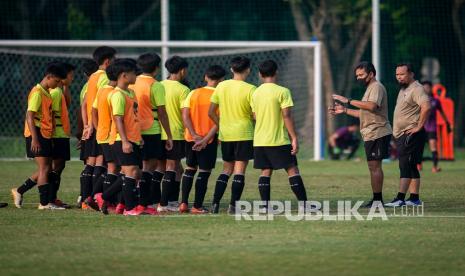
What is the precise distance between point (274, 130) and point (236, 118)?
52cm

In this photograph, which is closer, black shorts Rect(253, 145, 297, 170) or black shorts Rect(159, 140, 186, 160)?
black shorts Rect(253, 145, 297, 170)

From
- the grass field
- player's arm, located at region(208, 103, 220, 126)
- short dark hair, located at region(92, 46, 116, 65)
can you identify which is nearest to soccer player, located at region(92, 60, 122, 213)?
the grass field

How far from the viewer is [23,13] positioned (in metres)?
37.6

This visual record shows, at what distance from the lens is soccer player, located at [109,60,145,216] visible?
13094 mm

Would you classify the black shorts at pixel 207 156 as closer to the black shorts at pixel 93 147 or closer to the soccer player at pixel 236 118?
the soccer player at pixel 236 118

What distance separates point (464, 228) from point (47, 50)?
20.1 meters

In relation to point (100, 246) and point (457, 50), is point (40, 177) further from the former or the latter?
point (457, 50)

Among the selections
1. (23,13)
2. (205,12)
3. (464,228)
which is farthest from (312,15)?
(464,228)

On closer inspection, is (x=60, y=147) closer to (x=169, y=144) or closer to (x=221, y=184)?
(x=169, y=144)

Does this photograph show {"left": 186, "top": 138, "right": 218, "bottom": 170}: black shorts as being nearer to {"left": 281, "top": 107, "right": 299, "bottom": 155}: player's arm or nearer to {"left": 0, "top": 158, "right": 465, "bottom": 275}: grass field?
{"left": 0, "top": 158, "right": 465, "bottom": 275}: grass field

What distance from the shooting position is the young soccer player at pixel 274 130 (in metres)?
13.6

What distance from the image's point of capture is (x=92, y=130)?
1445 cm

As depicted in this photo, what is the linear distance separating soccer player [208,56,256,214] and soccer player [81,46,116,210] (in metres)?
1.68

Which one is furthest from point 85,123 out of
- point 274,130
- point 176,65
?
point 274,130
